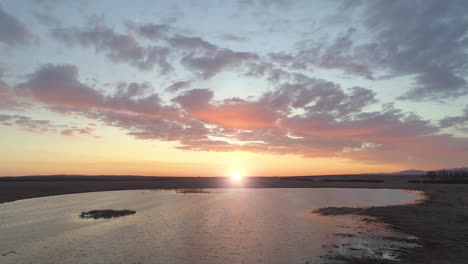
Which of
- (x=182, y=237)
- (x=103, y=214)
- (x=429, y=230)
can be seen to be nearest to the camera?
(x=182, y=237)

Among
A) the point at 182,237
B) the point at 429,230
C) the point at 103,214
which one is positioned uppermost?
the point at 103,214

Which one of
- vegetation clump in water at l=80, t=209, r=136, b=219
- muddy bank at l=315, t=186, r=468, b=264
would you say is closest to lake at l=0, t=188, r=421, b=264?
vegetation clump in water at l=80, t=209, r=136, b=219

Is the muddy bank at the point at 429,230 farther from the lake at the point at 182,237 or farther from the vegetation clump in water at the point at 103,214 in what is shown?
the vegetation clump in water at the point at 103,214

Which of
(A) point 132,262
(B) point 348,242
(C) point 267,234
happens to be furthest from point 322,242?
(A) point 132,262

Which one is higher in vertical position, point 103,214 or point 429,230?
point 103,214

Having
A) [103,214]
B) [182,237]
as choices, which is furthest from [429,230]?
[103,214]

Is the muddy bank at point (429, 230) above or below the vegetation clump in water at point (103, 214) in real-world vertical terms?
below

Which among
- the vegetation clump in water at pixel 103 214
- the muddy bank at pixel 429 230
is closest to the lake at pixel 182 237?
the vegetation clump in water at pixel 103 214

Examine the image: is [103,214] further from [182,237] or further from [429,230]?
[429,230]

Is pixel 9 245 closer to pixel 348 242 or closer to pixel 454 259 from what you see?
pixel 348 242

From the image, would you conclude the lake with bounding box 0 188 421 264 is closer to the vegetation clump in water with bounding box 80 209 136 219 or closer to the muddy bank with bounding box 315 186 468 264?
the vegetation clump in water with bounding box 80 209 136 219

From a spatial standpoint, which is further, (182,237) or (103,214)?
(103,214)

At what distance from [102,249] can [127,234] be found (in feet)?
19.8

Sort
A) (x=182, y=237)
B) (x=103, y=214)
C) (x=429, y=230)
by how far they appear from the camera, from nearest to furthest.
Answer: (x=182, y=237)
(x=429, y=230)
(x=103, y=214)
